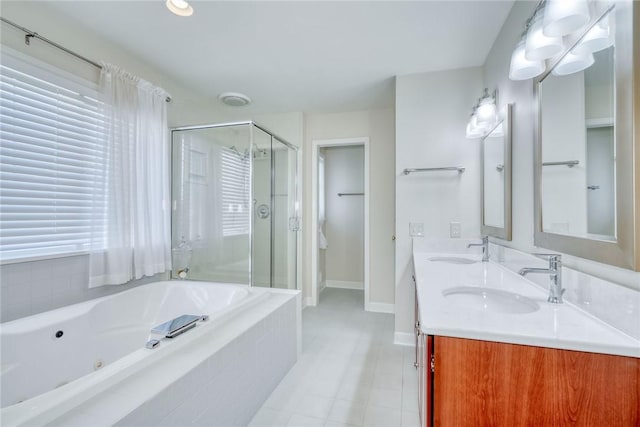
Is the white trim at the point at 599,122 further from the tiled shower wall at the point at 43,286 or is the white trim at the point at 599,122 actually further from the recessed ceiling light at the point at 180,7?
the tiled shower wall at the point at 43,286

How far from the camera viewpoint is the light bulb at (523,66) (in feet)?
4.24

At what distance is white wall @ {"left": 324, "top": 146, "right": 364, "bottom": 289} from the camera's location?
14.7 feet

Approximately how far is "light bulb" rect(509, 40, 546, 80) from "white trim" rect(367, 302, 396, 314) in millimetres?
2713

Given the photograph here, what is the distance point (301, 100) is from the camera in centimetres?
320

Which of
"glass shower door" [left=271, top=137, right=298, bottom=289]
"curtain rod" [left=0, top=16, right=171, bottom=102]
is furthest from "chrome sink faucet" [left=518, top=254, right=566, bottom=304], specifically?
"curtain rod" [left=0, top=16, right=171, bottom=102]

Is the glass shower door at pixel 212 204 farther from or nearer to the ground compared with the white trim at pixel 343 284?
farther from the ground

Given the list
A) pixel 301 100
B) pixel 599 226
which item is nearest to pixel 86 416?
pixel 599 226

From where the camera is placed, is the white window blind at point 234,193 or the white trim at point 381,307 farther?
the white trim at point 381,307

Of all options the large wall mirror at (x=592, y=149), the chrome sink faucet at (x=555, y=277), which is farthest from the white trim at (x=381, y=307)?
the chrome sink faucet at (x=555, y=277)

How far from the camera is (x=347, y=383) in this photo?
6.41ft

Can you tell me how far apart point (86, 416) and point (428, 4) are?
2.53m

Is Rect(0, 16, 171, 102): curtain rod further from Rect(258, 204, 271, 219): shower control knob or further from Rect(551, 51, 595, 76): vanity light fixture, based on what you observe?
Rect(551, 51, 595, 76): vanity light fixture

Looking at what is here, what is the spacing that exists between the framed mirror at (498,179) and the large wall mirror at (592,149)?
0.42 metres

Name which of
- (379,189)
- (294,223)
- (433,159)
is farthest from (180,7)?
(379,189)
